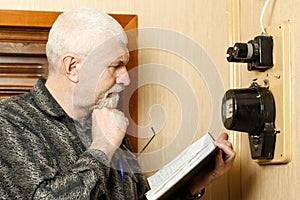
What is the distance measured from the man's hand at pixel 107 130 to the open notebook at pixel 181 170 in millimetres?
139

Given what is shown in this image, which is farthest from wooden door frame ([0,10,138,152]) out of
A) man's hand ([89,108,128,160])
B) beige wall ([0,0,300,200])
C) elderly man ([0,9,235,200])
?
man's hand ([89,108,128,160])

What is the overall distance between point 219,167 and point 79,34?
531 millimetres

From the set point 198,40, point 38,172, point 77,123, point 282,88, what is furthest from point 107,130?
point 198,40

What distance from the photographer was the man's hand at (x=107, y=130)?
5.56ft

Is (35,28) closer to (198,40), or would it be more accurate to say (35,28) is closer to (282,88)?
(198,40)

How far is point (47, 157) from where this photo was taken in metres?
1.66

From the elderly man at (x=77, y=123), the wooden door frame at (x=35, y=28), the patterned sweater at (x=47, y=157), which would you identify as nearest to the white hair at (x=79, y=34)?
the elderly man at (x=77, y=123)

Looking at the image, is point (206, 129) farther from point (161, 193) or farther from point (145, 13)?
point (161, 193)

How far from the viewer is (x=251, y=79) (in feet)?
6.79

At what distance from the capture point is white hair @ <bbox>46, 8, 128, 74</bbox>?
5.89 ft

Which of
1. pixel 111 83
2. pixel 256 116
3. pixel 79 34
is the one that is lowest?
pixel 256 116

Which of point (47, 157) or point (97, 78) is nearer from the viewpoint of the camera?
point (47, 157)

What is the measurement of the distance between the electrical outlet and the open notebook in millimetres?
198

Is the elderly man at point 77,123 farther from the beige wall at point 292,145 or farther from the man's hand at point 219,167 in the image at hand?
the beige wall at point 292,145
